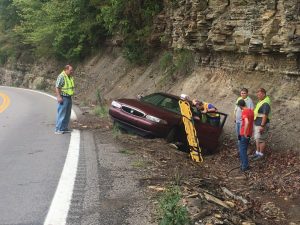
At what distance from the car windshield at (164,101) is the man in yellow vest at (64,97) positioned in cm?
225

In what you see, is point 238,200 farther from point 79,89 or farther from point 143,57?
point 79,89

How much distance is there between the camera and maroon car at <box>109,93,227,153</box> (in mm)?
11625

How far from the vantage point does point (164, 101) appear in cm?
1313

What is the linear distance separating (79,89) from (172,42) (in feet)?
35.0

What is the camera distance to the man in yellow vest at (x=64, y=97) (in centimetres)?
1204

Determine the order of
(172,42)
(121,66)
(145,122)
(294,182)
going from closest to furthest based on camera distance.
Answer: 1. (294,182)
2. (145,122)
3. (172,42)
4. (121,66)

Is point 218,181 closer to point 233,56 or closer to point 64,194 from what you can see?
point 64,194

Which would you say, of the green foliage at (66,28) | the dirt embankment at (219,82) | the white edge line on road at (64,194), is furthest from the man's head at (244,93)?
the green foliage at (66,28)

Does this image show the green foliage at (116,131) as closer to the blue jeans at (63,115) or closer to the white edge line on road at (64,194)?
the blue jeans at (63,115)

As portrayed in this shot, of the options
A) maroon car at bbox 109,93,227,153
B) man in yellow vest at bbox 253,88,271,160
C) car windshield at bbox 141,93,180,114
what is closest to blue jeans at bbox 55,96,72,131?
maroon car at bbox 109,93,227,153

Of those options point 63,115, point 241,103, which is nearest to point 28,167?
point 63,115

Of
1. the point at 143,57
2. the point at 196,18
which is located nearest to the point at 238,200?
the point at 196,18

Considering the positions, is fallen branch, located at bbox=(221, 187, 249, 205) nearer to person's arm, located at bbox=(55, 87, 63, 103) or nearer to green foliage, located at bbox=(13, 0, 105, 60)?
person's arm, located at bbox=(55, 87, 63, 103)

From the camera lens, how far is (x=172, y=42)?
870 inches
